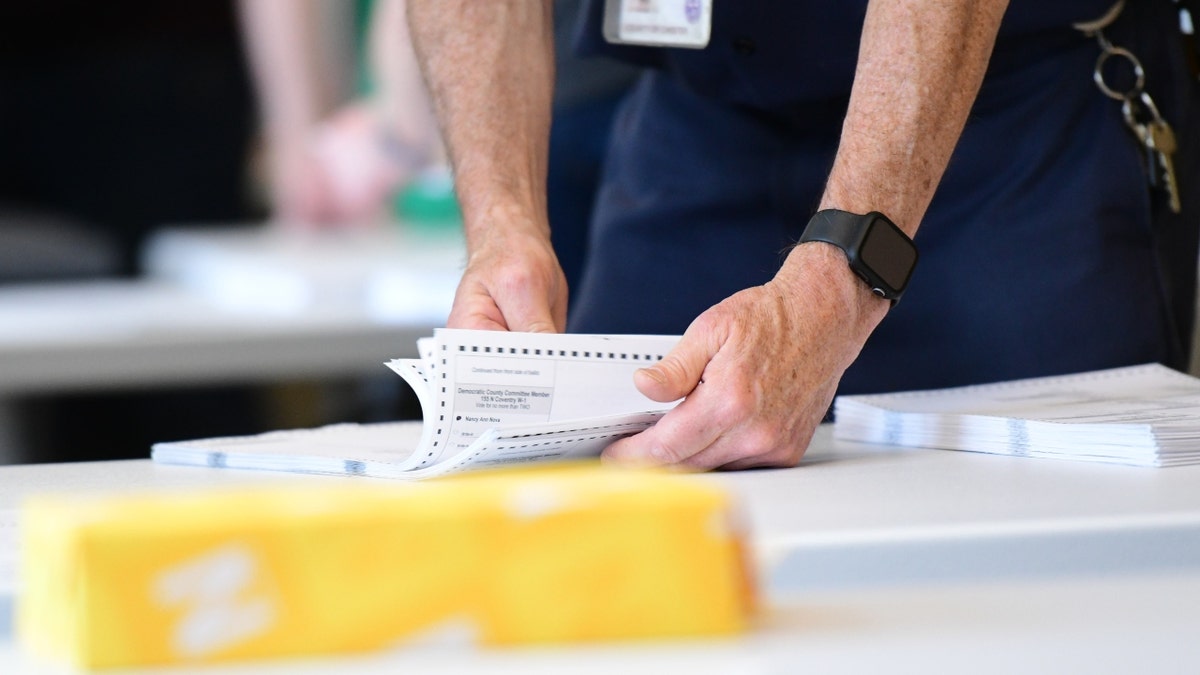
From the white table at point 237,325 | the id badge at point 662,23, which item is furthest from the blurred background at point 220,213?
the id badge at point 662,23

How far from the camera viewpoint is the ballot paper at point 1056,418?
921 mm

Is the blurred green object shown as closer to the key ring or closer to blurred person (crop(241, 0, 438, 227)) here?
blurred person (crop(241, 0, 438, 227))

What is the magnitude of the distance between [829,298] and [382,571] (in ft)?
1.85

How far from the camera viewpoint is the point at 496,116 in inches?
53.7

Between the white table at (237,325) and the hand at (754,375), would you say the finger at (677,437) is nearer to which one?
the hand at (754,375)

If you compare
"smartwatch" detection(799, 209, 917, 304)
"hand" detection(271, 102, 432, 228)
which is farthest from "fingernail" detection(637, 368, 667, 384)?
"hand" detection(271, 102, 432, 228)

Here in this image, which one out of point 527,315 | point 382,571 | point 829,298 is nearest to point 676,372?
point 829,298

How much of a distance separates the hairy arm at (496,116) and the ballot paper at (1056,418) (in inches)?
10.4

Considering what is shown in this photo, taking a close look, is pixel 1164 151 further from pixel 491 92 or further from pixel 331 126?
pixel 331 126

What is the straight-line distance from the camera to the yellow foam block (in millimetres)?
473

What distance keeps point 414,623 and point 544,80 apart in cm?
99

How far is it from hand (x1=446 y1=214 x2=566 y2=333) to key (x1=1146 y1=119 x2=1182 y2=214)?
21.8 inches

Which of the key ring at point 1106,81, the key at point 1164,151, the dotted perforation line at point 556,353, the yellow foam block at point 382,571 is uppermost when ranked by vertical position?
the key ring at point 1106,81

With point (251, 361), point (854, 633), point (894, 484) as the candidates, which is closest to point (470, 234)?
point (894, 484)
